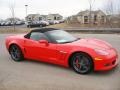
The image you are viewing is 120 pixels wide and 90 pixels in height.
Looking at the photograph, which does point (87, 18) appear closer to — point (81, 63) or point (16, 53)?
point (16, 53)

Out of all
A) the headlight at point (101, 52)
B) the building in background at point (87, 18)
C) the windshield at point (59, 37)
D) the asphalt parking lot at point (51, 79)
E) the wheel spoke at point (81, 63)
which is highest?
the building in background at point (87, 18)

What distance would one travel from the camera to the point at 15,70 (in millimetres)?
6594

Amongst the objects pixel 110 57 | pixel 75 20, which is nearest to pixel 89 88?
pixel 110 57

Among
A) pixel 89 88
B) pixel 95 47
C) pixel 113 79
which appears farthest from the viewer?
pixel 95 47

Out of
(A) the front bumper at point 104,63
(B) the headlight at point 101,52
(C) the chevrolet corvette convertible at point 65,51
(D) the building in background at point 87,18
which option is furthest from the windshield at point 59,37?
(D) the building in background at point 87,18

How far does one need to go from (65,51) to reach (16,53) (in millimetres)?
2315

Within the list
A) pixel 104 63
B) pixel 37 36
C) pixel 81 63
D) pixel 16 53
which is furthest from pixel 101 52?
pixel 16 53

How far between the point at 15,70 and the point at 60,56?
4.75 ft

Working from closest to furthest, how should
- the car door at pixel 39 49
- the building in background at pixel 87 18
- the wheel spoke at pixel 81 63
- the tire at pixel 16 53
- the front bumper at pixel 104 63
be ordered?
the front bumper at pixel 104 63 < the wheel spoke at pixel 81 63 < the car door at pixel 39 49 < the tire at pixel 16 53 < the building in background at pixel 87 18

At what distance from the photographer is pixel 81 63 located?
5.95 metres

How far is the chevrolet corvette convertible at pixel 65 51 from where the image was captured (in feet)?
18.9

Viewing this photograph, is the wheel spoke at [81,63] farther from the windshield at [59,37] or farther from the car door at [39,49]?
the windshield at [59,37]

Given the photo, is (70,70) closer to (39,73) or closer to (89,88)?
(39,73)

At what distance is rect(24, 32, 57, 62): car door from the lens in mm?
6527
